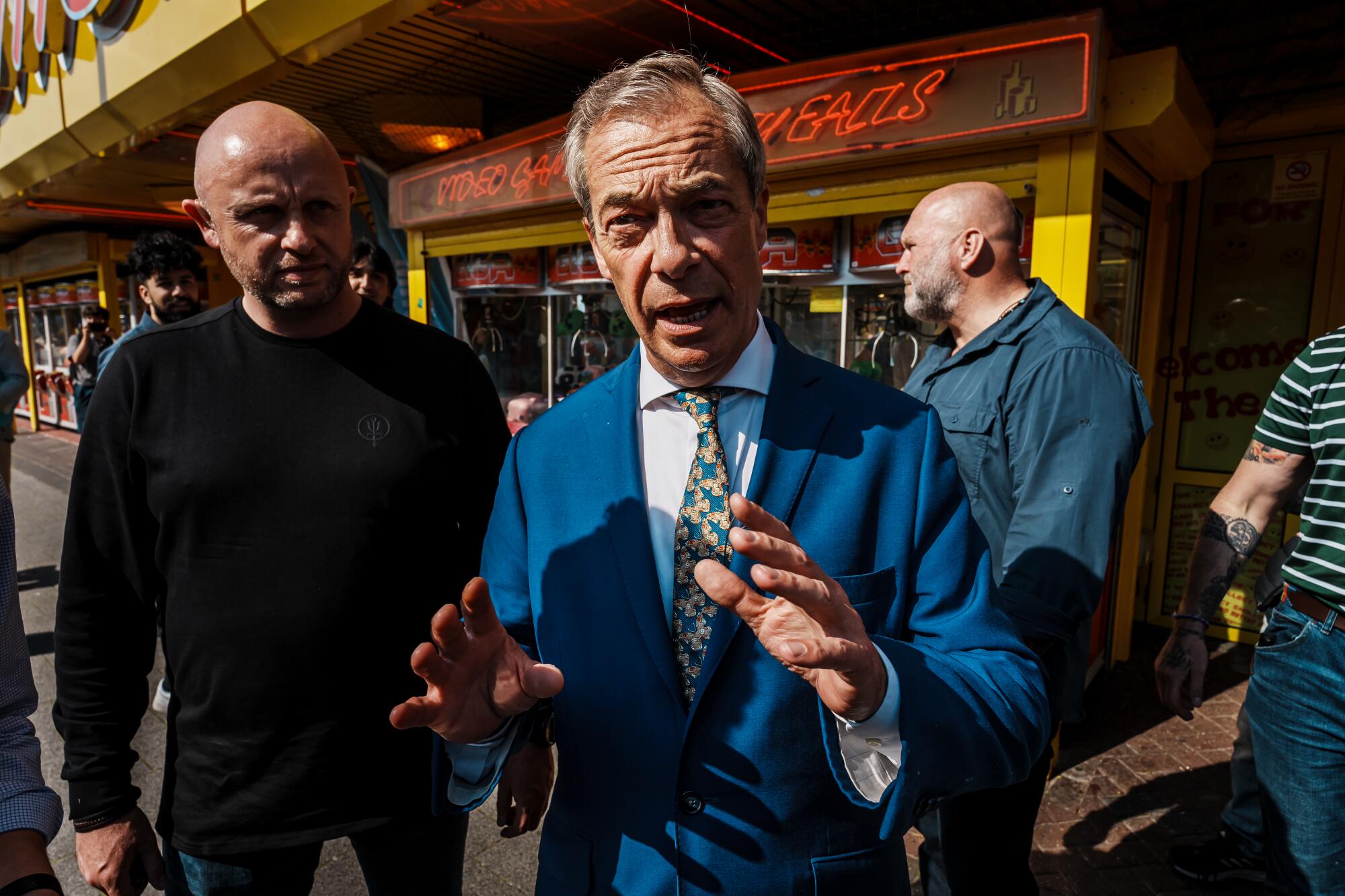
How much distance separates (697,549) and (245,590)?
3.66 ft

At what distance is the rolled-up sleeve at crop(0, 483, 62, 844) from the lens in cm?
128

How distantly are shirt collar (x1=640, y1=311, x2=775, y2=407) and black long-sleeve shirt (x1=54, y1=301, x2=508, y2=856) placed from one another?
712 mm

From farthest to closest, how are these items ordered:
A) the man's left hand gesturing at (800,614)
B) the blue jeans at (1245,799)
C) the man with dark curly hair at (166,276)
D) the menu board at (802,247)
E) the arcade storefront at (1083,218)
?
the menu board at (802,247) → the man with dark curly hair at (166,276) → the arcade storefront at (1083,218) → the blue jeans at (1245,799) → the man's left hand gesturing at (800,614)

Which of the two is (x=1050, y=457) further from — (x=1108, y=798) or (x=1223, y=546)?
(x=1108, y=798)

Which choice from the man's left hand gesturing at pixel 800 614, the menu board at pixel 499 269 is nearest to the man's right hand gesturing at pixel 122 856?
the man's left hand gesturing at pixel 800 614

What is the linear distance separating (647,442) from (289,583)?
0.93 m

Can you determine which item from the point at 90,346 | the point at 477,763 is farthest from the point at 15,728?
the point at 90,346

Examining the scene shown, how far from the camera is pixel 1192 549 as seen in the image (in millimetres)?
4918

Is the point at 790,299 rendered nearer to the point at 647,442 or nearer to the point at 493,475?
the point at 493,475

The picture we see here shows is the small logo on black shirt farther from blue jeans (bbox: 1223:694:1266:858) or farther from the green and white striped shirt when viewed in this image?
blue jeans (bbox: 1223:694:1266:858)

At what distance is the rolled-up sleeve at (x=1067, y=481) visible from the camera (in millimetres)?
2012

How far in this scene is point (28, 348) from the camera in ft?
55.3

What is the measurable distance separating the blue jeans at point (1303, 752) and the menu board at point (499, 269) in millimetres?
5683

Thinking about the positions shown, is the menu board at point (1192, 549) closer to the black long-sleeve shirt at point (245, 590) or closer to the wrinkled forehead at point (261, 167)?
the black long-sleeve shirt at point (245, 590)
